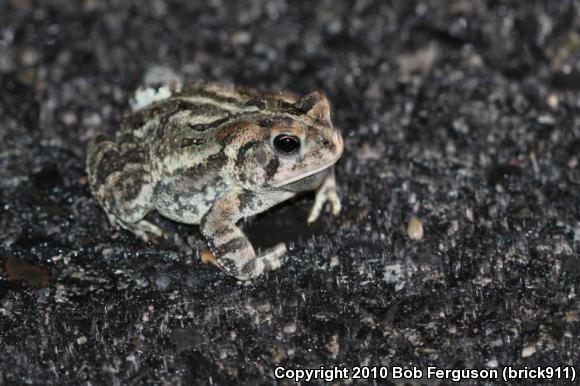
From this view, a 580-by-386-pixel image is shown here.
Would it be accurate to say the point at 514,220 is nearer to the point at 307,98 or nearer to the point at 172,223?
the point at 307,98

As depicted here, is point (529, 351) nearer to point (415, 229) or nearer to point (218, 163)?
point (415, 229)

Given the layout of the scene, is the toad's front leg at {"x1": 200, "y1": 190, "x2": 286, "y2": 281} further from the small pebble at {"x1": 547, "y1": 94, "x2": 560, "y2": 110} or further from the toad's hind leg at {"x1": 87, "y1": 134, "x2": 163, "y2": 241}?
the small pebble at {"x1": 547, "y1": 94, "x2": 560, "y2": 110}

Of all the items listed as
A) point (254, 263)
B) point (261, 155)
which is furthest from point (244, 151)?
point (254, 263)

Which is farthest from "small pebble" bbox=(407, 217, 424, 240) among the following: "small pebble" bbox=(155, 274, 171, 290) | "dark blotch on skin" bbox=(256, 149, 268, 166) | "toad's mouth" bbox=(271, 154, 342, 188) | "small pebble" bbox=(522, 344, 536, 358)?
"small pebble" bbox=(155, 274, 171, 290)

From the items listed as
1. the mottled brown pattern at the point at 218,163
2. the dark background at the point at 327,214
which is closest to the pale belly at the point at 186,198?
the mottled brown pattern at the point at 218,163

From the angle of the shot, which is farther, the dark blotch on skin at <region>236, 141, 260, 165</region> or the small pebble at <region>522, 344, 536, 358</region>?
the dark blotch on skin at <region>236, 141, 260, 165</region>

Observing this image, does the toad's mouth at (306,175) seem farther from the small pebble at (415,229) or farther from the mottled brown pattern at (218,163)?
the small pebble at (415,229)
